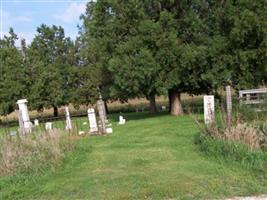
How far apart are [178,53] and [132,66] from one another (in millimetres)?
2801

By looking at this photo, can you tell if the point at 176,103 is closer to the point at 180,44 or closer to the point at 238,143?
the point at 180,44

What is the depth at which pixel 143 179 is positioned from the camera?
9.11 metres

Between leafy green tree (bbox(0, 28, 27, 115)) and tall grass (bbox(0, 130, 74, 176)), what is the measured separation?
3513 centimetres

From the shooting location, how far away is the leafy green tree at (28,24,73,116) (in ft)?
158

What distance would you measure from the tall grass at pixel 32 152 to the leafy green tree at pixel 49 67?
116 ft

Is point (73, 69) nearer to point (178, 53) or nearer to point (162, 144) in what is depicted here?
point (178, 53)

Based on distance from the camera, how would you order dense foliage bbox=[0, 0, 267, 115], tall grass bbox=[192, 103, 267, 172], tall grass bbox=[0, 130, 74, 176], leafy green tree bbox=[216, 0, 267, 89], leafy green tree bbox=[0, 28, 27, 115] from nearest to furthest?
tall grass bbox=[192, 103, 267, 172] < tall grass bbox=[0, 130, 74, 176] < leafy green tree bbox=[216, 0, 267, 89] < dense foliage bbox=[0, 0, 267, 115] < leafy green tree bbox=[0, 28, 27, 115]

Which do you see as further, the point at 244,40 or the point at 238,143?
the point at 244,40

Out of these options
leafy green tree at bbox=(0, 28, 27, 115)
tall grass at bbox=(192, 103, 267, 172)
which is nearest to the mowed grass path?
tall grass at bbox=(192, 103, 267, 172)

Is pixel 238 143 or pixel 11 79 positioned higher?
pixel 11 79

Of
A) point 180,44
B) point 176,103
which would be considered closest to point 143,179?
point 180,44

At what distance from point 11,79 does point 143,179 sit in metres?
40.6

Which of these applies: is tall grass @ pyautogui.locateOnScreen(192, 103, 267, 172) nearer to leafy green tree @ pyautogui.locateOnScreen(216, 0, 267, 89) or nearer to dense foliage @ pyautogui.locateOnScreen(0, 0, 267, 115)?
leafy green tree @ pyautogui.locateOnScreen(216, 0, 267, 89)

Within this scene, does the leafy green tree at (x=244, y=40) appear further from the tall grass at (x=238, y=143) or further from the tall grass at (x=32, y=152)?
the tall grass at (x=32, y=152)
